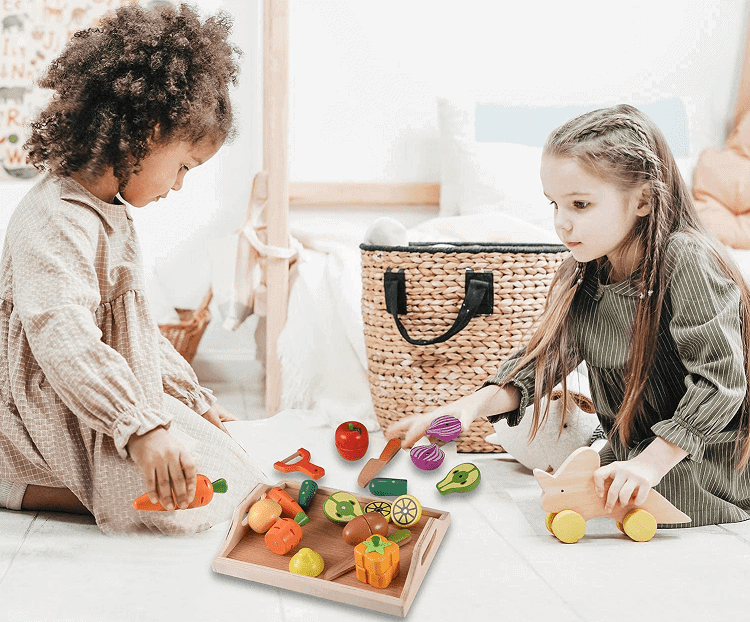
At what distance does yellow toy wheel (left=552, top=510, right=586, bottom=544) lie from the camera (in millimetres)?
896

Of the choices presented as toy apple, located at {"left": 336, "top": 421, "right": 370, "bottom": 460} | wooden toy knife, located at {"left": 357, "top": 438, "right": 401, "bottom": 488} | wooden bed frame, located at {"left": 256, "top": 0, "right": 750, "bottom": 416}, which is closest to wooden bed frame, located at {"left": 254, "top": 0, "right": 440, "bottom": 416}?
wooden bed frame, located at {"left": 256, "top": 0, "right": 750, "bottom": 416}

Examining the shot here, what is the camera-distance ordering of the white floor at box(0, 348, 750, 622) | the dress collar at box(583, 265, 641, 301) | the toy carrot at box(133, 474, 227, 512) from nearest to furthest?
the white floor at box(0, 348, 750, 622) < the toy carrot at box(133, 474, 227, 512) < the dress collar at box(583, 265, 641, 301)

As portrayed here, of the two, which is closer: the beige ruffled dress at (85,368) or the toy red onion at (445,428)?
the beige ruffled dress at (85,368)

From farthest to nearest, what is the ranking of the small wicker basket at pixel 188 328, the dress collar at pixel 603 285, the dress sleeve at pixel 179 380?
the small wicker basket at pixel 188 328
the dress sleeve at pixel 179 380
the dress collar at pixel 603 285

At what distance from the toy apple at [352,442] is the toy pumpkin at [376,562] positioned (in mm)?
433

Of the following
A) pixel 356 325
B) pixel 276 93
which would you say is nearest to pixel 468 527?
pixel 356 325

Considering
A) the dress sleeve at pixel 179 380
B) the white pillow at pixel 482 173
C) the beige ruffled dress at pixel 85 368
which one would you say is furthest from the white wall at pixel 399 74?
the beige ruffled dress at pixel 85 368

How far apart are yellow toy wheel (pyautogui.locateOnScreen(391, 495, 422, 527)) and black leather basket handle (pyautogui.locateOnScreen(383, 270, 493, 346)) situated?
44 cm

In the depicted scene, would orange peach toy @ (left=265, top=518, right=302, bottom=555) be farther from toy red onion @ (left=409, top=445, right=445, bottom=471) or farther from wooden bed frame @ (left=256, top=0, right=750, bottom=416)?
wooden bed frame @ (left=256, top=0, right=750, bottom=416)

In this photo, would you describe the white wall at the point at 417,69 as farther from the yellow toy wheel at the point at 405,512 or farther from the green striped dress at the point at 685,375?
the yellow toy wheel at the point at 405,512

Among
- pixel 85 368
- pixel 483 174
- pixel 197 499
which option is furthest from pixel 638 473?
pixel 483 174

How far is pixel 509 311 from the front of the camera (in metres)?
1.30

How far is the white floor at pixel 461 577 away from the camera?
726mm

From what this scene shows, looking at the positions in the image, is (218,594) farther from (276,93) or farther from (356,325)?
(276,93)
